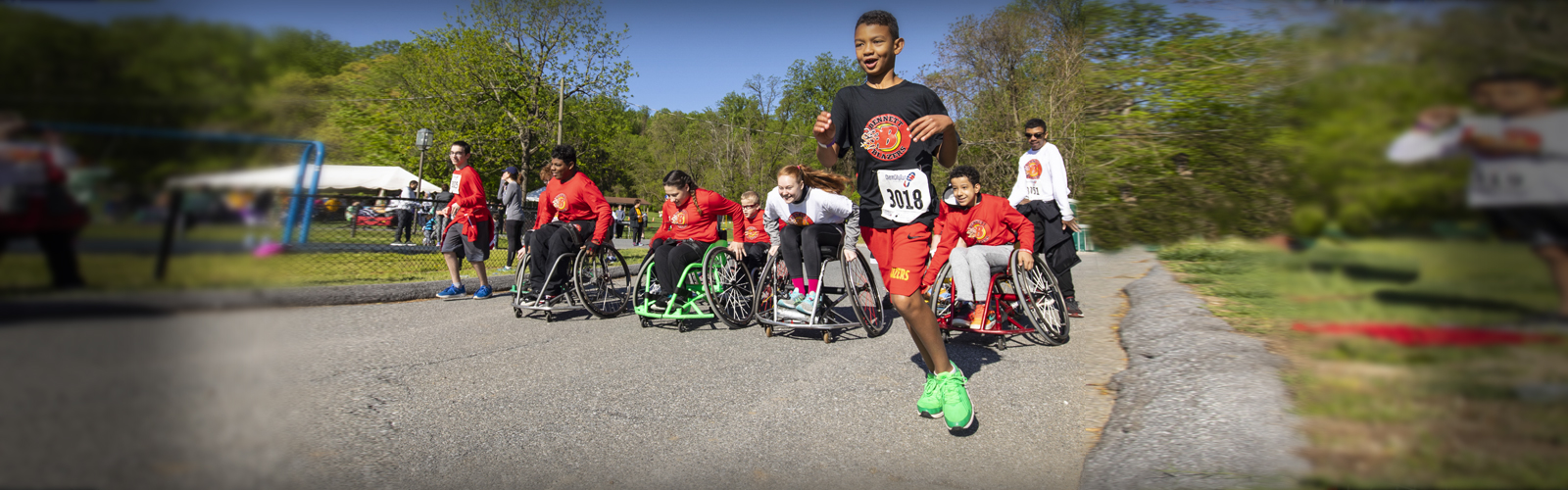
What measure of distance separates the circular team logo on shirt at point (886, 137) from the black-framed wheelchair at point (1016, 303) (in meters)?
1.86

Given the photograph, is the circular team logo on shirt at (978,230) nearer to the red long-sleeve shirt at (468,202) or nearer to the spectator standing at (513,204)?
the red long-sleeve shirt at (468,202)

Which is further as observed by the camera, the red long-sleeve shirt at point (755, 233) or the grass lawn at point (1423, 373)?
the red long-sleeve shirt at point (755, 233)

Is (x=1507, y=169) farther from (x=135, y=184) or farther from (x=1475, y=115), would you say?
(x=135, y=184)

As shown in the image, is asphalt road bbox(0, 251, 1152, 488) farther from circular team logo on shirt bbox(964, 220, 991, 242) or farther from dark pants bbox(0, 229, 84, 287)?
circular team logo on shirt bbox(964, 220, 991, 242)

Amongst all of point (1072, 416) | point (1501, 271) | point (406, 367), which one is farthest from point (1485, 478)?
point (406, 367)

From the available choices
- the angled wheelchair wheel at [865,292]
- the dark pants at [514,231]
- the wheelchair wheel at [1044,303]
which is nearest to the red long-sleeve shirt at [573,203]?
the dark pants at [514,231]

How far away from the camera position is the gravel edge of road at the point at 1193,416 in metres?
1.89

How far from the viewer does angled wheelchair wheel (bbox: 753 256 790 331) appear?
612cm

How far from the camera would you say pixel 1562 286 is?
0.49 m

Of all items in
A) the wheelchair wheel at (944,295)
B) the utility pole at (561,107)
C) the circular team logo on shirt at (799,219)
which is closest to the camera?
the wheelchair wheel at (944,295)

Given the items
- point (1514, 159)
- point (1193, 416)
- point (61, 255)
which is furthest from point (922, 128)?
point (61, 255)

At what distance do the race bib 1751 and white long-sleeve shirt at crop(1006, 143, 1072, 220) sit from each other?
10.3ft

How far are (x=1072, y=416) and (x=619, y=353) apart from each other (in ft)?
9.23

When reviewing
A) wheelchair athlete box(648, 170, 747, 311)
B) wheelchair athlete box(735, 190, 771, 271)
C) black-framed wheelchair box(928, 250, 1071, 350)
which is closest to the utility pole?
wheelchair athlete box(648, 170, 747, 311)
